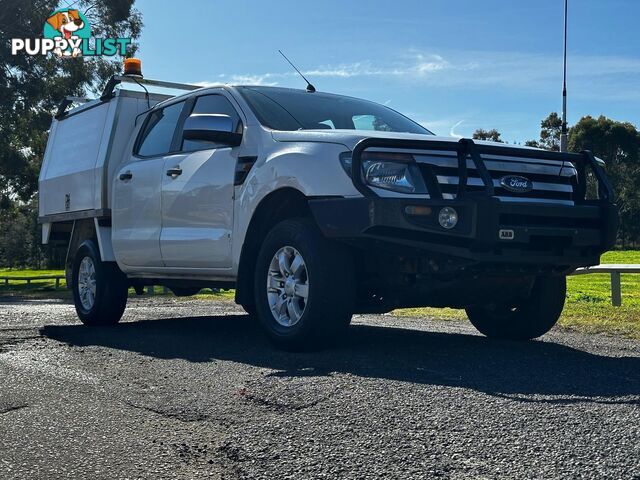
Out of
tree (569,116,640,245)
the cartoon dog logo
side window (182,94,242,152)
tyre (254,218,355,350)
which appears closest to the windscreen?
side window (182,94,242,152)

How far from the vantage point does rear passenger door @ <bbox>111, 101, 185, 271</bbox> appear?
23.8 feet

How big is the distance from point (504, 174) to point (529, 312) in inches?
54.2

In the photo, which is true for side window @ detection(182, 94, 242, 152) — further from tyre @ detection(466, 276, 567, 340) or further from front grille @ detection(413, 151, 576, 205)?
tyre @ detection(466, 276, 567, 340)

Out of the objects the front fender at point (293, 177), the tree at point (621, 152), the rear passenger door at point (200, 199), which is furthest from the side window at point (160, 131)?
the tree at point (621, 152)

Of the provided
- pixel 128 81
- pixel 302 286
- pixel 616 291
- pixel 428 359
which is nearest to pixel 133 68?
pixel 128 81

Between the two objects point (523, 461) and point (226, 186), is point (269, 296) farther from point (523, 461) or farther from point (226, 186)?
point (523, 461)

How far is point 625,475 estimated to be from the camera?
2836 mm

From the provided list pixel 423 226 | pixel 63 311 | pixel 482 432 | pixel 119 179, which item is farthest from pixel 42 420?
pixel 63 311

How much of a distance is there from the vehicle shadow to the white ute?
0.29 metres

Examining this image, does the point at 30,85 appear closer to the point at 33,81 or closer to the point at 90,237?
the point at 33,81

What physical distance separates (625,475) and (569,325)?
549cm

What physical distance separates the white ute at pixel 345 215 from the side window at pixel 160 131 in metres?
0.02

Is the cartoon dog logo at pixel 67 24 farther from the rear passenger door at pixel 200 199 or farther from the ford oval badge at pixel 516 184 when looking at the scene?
the ford oval badge at pixel 516 184

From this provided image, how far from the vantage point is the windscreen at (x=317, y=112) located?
6.29 m
